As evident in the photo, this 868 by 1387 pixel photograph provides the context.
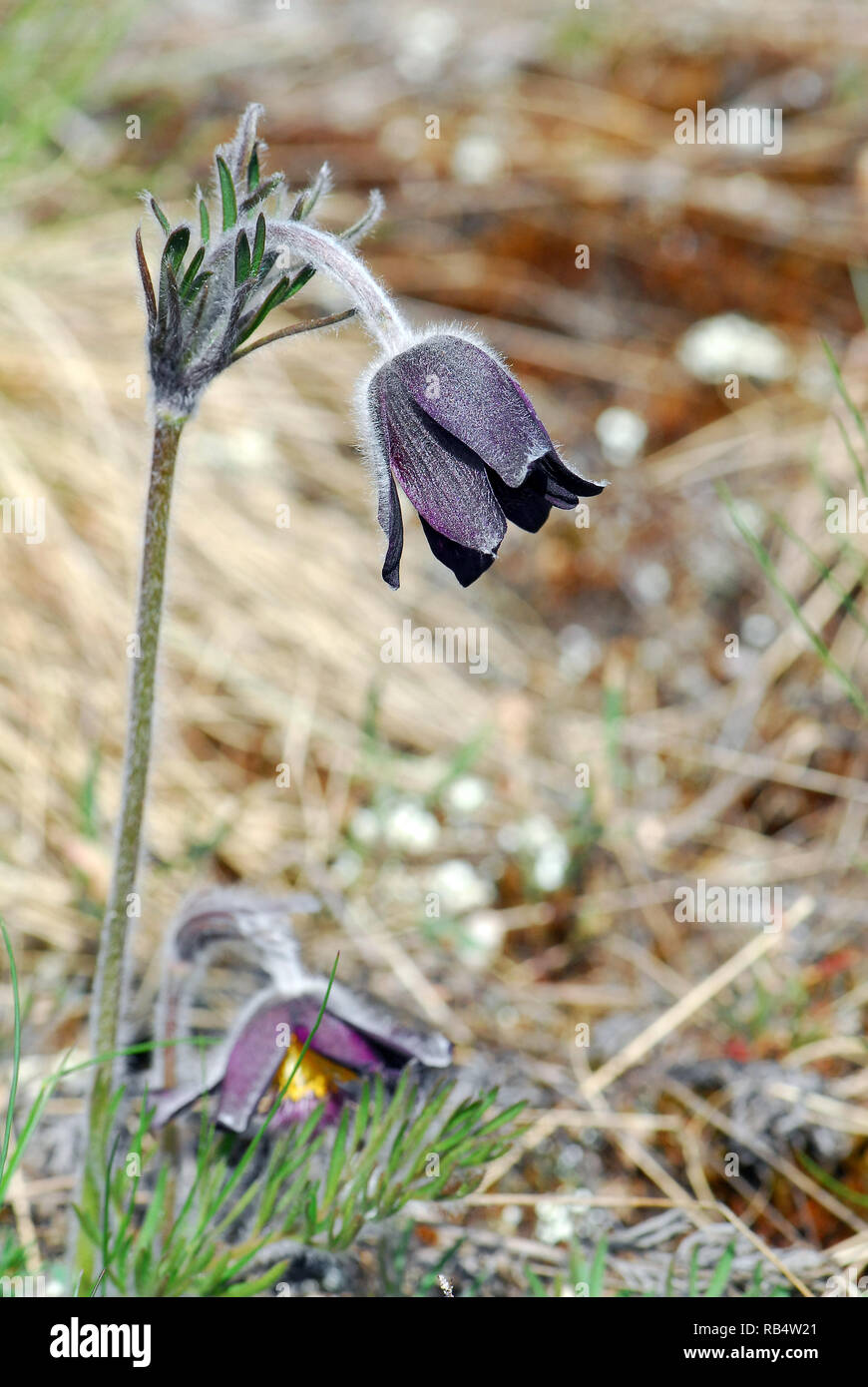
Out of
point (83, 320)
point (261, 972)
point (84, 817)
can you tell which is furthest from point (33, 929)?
point (83, 320)

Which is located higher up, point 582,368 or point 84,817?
point 582,368

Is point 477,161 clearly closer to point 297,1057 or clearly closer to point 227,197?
point 227,197

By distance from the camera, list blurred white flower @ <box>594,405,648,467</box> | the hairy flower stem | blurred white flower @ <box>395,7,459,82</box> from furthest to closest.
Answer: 1. blurred white flower @ <box>395,7,459,82</box>
2. blurred white flower @ <box>594,405,648,467</box>
3. the hairy flower stem

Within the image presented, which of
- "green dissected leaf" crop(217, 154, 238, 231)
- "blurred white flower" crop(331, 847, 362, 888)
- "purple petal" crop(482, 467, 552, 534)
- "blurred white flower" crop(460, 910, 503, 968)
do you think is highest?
"green dissected leaf" crop(217, 154, 238, 231)

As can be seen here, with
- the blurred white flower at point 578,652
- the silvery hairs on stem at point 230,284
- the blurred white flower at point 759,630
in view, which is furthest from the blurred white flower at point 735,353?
the silvery hairs on stem at point 230,284

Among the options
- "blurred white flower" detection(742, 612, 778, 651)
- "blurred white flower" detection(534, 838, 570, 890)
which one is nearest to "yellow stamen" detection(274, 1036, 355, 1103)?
"blurred white flower" detection(534, 838, 570, 890)

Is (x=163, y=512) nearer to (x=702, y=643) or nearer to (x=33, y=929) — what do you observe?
(x=33, y=929)

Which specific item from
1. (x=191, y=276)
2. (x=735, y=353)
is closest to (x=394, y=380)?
(x=191, y=276)

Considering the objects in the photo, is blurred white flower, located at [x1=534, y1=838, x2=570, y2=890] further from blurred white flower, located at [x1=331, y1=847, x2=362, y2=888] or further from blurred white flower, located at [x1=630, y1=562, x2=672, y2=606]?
blurred white flower, located at [x1=630, y1=562, x2=672, y2=606]
